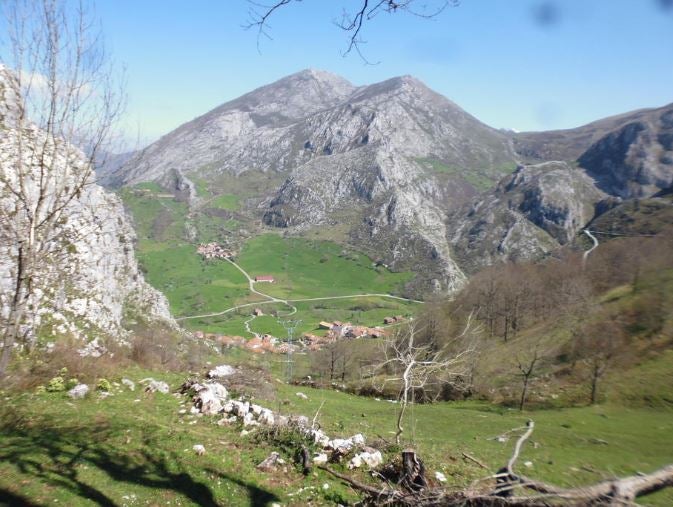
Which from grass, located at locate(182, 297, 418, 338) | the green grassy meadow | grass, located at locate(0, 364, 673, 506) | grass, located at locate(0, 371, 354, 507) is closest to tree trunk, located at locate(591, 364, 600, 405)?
grass, located at locate(0, 364, 673, 506)

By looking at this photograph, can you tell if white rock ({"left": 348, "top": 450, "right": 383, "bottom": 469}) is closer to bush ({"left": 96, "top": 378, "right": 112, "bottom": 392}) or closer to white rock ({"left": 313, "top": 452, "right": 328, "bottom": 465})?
white rock ({"left": 313, "top": 452, "right": 328, "bottom": 465})

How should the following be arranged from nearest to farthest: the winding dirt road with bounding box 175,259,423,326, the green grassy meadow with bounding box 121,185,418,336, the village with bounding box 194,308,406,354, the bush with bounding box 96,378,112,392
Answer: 1. the bush with bounding box 96,378,112,392
2. the village with bounding box 194,308,406,354
3. the winding dirt road with bounding box 175,259,423,326
4. the green grassy meadow with bounding box 121,185,418,336

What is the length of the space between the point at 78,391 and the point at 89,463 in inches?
228

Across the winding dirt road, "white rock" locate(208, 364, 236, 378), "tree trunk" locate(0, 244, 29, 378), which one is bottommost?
the winding dirt road

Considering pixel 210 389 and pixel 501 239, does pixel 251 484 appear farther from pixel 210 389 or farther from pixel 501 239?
pixel 501 239

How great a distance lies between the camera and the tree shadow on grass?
9195mm

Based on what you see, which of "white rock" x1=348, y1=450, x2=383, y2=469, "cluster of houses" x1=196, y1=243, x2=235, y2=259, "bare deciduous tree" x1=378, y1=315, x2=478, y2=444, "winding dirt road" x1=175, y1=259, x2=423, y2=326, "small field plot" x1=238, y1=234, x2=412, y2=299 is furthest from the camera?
"cluster of houses" x1=196, y1=243, x2=235, y2=259

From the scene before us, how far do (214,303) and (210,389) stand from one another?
132 m

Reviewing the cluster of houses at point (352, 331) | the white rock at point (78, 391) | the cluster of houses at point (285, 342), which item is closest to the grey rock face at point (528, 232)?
the cluster of houses at point (352, 331)

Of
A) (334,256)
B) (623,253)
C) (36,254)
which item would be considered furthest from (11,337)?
(334,256)

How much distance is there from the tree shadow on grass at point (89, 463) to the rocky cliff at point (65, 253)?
3.39 metres

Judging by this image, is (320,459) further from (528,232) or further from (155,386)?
(528,232)

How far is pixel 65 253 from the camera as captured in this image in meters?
9.27

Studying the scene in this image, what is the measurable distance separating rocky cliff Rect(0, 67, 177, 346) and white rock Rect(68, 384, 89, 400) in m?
3.19
